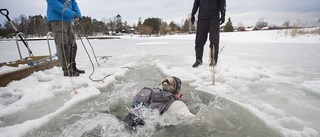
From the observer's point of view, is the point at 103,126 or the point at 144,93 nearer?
the point at 103,126

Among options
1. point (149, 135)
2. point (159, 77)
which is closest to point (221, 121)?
point (149, 135)

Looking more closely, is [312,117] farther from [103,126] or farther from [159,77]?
[159,77]

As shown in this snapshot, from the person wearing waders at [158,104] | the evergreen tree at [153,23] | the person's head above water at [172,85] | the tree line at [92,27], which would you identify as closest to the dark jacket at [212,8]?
the person's head above water at [172,85]

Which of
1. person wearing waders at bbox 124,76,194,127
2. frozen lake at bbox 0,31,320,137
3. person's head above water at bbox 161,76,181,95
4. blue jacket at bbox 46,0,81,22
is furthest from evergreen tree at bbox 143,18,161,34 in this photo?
person wearing waders at bbox 124,76,194,127

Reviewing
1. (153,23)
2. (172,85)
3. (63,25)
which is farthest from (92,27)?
(172,85)

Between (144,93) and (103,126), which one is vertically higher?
(144,93)

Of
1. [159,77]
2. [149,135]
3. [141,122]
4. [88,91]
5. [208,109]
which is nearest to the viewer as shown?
[149,135]

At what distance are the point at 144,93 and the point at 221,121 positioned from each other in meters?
0.72

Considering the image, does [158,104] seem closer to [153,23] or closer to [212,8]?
[212,8]

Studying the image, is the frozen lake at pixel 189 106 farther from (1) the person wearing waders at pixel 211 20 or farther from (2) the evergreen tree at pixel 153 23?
(2) the evergreen tree at pixel 153 23

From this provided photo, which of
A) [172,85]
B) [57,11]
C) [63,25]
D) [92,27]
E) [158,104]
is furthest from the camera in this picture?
[92,27]

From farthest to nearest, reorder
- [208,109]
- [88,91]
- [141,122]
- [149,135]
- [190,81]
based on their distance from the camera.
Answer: [190,81], [88,91], [208,109], [141,122], [149,135]

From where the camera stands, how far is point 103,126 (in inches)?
54.0

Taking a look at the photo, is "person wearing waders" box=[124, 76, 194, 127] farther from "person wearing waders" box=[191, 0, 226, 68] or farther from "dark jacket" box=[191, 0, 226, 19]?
"dark jacket" box=[191, 0, 226, 19]
